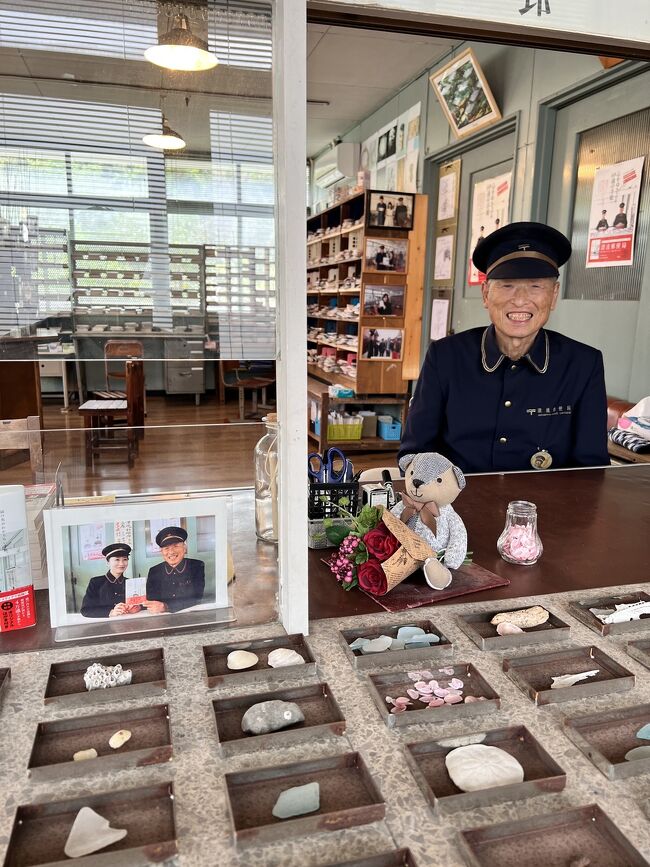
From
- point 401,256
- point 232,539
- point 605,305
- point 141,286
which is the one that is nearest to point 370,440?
point 401,256

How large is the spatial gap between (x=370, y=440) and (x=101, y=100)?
455 centimetres

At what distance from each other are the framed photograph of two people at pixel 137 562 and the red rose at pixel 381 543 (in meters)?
0.24

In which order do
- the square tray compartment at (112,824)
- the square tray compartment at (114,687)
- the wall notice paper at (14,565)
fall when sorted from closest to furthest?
1. the square tray compartment at (112,824)
2. the square tray compartment at (114,687)
3. the wall notice paper at (14,565)

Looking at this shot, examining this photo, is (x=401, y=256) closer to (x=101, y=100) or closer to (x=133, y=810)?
(x=101, y=100)

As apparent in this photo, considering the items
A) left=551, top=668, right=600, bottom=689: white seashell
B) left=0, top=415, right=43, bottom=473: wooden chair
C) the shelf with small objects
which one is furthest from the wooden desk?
the shelf with small objects

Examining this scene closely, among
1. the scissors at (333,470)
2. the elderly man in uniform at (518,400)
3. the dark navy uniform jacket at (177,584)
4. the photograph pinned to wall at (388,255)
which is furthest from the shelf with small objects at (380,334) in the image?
the dark navy uniform jacket at (177,584)

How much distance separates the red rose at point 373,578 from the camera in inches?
41.6

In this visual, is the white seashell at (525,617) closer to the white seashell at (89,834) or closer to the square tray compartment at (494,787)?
the square tray compartment at (494,787)

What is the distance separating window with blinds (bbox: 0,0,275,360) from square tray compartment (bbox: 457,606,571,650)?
49cm

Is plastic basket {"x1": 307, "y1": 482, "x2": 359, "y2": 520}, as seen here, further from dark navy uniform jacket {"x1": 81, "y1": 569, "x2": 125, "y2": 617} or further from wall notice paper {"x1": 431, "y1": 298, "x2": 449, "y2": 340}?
wall notice paper {"x1": 431, "y1": 298, "x2": 449, "y2": 340}

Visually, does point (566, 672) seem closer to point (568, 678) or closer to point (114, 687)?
point (568, 678)

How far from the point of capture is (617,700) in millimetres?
802

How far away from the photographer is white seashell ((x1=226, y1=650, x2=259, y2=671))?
0.85 m

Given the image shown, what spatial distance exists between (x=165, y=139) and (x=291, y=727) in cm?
77
